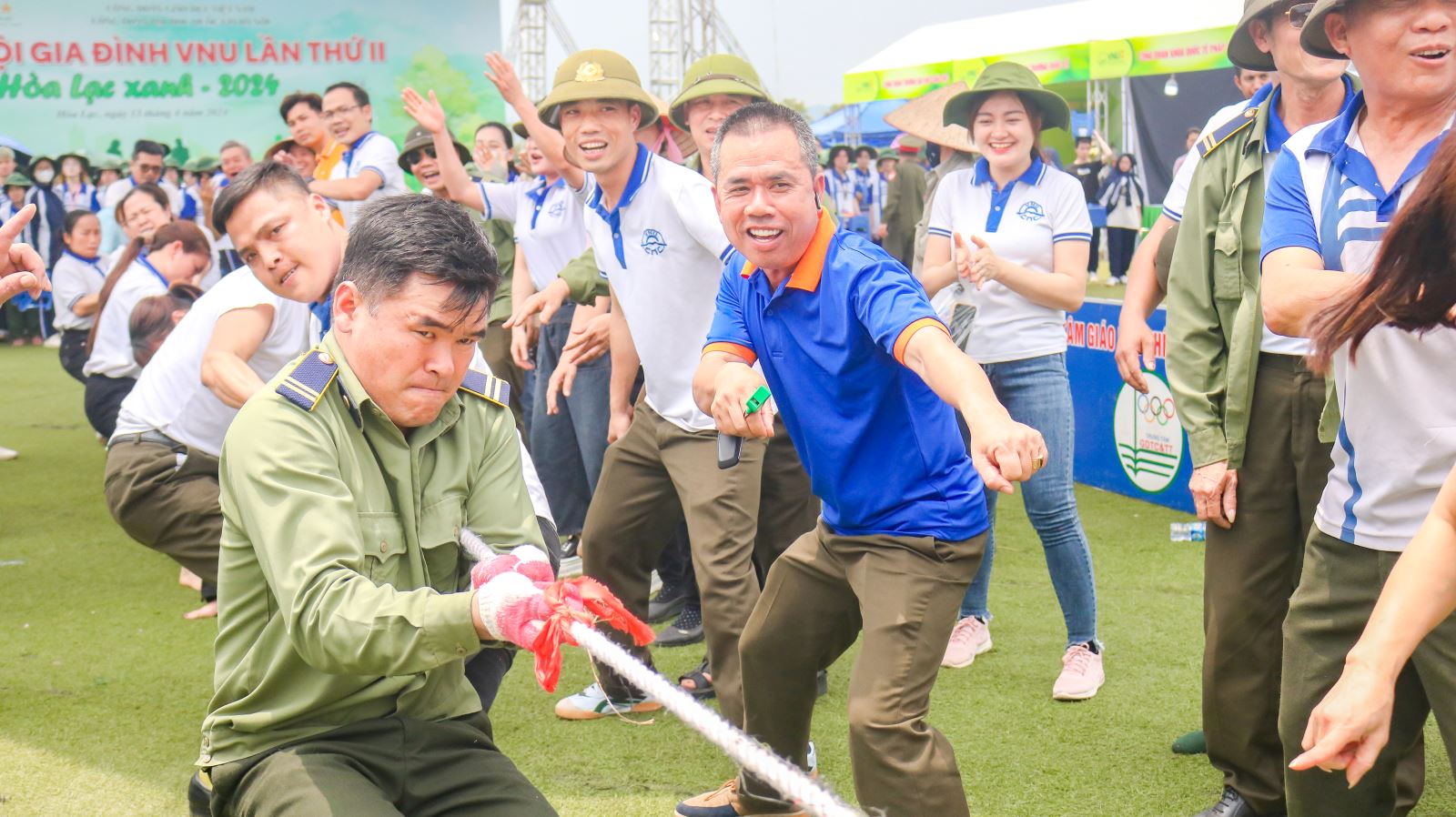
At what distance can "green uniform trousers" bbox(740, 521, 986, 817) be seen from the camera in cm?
280

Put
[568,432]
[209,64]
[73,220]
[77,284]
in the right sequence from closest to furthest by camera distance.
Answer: [568,432], [77,284], [73,220], [209,64]

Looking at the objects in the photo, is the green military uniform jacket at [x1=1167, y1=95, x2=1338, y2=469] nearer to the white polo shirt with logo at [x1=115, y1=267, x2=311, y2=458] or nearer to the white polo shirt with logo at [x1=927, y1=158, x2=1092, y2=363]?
the white polo shirt with logo at [x1=927, y1=158, x2=1092, y2=363]

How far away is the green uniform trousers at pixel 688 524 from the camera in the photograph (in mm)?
3959

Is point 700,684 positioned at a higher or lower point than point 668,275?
lower

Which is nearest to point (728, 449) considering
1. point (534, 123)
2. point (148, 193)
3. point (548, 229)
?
point (534, 123)

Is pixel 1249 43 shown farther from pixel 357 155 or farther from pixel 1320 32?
pixel 357 155

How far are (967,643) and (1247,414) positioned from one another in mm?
1864

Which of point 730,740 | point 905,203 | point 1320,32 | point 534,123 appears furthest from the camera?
point 905,203

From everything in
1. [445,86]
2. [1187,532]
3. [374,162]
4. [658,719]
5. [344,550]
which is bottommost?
[658,719]

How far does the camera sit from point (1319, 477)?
316 centimetres

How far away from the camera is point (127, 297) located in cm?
712

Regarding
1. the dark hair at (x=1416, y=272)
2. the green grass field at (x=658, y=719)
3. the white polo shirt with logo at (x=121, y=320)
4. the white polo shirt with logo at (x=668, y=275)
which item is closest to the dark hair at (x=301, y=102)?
the white polo shirt with logo at (x=121, y=320)

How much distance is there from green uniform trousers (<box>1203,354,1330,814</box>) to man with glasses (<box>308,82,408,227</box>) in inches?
197

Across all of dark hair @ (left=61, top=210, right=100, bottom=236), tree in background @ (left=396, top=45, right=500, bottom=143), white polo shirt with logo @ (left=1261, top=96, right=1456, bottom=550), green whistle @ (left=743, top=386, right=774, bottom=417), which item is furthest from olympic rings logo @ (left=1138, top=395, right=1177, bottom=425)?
tree in background @ (left=396, top=45, right=500, bottom=143)
